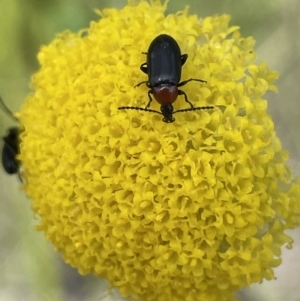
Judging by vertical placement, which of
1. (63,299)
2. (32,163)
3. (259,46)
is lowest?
(63,299)

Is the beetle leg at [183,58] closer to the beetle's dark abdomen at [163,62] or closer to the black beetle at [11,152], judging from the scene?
the beetle's dark abdomen at [163,62]

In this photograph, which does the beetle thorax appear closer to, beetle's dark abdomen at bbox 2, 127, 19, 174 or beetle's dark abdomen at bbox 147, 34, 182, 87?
beetle's dark abdomen at bbox 147, 34, 182, 87

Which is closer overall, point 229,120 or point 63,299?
point 229,120

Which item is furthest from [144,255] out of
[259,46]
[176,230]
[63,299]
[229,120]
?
[259,46]

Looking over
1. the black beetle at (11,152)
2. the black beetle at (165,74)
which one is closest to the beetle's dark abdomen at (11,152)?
the black beetle at (11,152)

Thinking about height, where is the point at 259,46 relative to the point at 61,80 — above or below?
above

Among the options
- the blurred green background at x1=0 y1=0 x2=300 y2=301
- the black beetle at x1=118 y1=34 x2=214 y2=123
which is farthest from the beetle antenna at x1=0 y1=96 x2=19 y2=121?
the black beetle at x1=118 y1=34 x2=214 y2=123

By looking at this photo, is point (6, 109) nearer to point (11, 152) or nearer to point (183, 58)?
point (11, 152)

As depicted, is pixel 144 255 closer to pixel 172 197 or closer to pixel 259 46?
pixel 172 197
